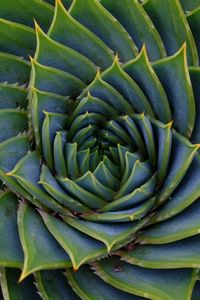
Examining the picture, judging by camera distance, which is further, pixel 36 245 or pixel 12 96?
pixel 12 96

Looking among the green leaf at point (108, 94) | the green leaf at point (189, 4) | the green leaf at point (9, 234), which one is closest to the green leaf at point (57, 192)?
the green leaf at point (9, 234)

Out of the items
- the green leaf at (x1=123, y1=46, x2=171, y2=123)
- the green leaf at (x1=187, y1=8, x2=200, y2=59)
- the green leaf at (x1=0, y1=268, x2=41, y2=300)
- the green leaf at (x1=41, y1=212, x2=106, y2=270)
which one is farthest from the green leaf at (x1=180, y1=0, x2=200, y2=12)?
the green leaf at (x1=0, y1=268, x2=41, y2=300)

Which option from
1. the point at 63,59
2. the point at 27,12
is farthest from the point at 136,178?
the point at 27,12

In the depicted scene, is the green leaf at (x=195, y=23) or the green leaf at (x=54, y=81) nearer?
the green leaf at (x=54, y=81)

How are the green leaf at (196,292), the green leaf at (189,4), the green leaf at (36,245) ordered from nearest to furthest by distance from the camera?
1. the green leaf at (36,245)
2. the green leaf at (196,292)
3. the green leaf at (189,4)

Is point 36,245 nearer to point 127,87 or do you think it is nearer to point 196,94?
point 127,87

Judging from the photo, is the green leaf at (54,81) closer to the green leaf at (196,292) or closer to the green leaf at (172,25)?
the green leaf at (172,25)

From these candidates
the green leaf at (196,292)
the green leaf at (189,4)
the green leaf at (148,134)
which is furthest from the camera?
the green leaf at (189,4)
